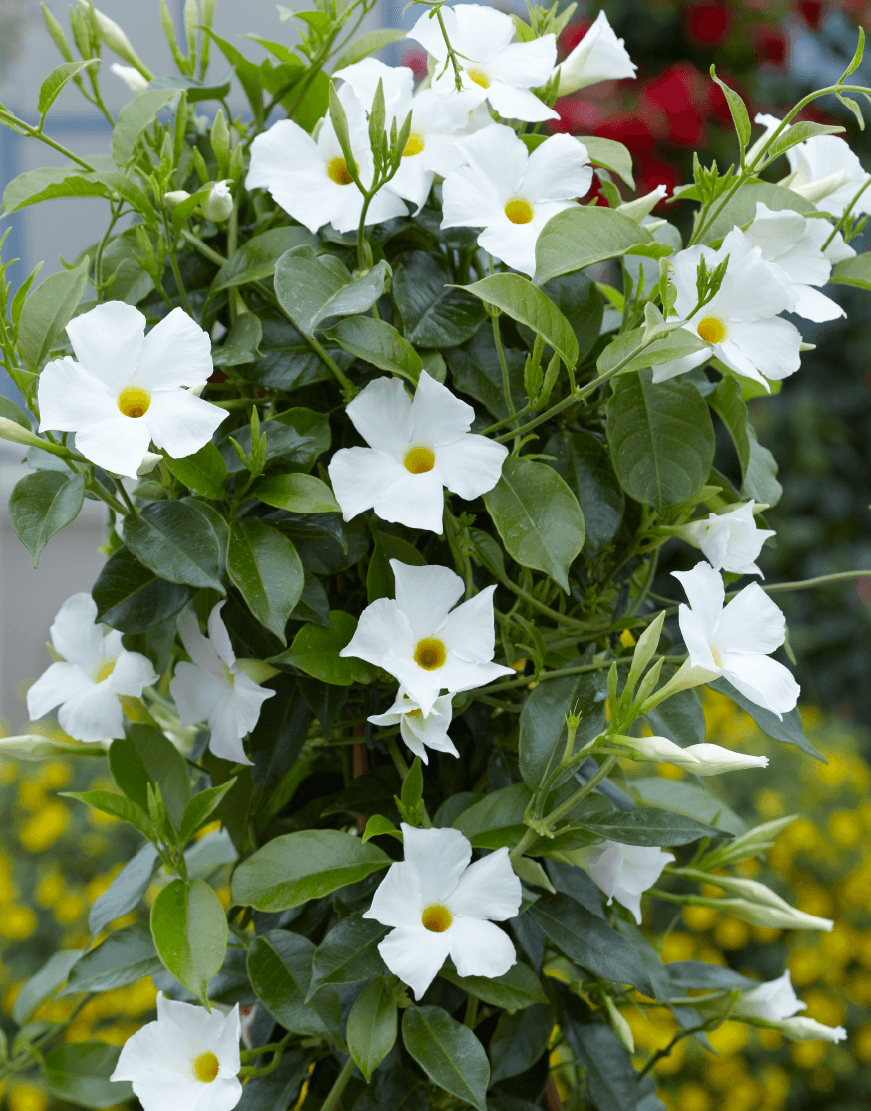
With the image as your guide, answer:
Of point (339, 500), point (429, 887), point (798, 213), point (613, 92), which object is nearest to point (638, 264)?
point (798, 213)

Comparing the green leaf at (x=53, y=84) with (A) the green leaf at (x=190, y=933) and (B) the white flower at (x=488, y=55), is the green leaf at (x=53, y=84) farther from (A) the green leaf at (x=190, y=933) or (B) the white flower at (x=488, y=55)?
(A) the green leaf at (x=190, y=933)

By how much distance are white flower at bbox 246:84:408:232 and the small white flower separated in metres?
0.23

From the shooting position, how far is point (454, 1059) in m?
0.48

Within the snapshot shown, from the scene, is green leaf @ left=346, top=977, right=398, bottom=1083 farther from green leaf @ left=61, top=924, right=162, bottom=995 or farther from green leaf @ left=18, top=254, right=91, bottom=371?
green leaf @ left=18, top=254, right=91, bottom=371

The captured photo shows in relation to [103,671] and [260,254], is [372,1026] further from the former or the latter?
[260,254]

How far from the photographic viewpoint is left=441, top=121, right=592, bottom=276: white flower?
471 mm

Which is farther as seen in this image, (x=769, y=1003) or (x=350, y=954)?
(x=769, y=1003)

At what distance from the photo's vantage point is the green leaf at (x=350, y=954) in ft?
1.56

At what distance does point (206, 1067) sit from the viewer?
48 centimetres

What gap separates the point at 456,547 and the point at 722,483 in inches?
7.4

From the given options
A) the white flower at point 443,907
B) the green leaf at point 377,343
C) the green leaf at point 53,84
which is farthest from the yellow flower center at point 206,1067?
the green leaf at point 53,84

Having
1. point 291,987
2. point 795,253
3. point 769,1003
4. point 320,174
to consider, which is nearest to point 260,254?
point 320,174

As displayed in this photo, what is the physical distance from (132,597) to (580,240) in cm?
27

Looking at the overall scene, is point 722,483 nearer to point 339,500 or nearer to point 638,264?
point 638,264
